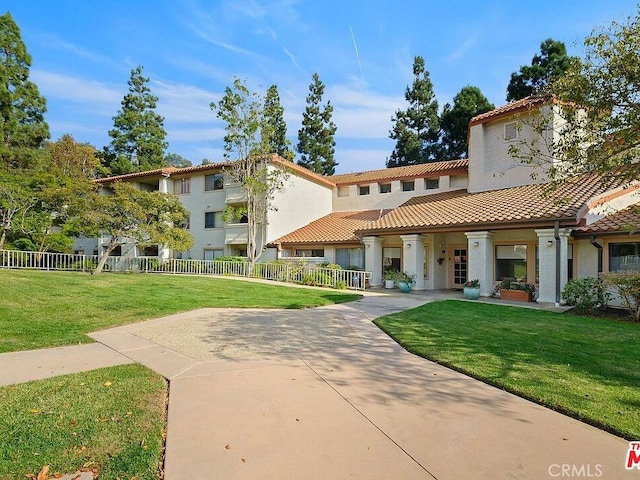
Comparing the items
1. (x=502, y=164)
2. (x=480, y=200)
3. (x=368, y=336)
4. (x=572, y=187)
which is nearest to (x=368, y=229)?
(x=480, y=200)

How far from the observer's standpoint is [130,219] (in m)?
19.7

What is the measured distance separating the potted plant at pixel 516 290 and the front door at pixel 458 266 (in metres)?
3.60

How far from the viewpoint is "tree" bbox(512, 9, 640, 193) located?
6.58 m

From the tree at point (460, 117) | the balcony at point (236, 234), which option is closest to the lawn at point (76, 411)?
the balcony at point (236, 234)

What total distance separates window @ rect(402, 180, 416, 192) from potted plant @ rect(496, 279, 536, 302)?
36.5 ft

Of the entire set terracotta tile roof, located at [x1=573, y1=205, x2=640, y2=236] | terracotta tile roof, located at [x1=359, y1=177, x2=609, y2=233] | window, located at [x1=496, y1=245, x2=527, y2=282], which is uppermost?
terracotta tile roof, located at [x1=359, y1=177, x2=609, y2=233]

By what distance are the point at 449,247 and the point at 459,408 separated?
1638 cm

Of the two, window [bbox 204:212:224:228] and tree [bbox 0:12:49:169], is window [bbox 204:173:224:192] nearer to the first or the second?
window [bbox 204:212:224:228]

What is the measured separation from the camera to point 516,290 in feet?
48.4

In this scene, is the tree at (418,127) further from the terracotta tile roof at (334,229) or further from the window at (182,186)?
the window at (182,186)

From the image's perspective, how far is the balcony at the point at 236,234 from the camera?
24609mm

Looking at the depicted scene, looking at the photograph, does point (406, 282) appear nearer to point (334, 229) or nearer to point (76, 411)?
point (334, 229)

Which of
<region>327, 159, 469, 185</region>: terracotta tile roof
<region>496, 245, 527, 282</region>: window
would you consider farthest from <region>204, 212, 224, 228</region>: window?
<region>496, 245, 527, 282</region>: window

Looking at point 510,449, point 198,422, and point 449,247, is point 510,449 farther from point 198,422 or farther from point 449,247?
point 449,247
